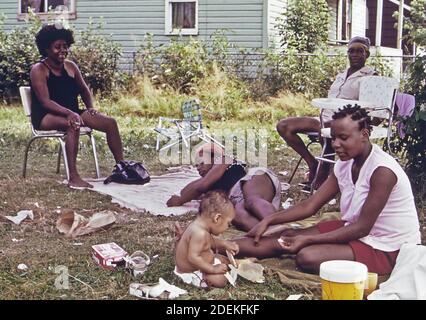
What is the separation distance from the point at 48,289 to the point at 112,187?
7.92 ft

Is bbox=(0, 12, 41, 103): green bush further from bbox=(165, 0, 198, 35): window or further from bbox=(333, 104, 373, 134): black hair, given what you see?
bbox=(333, 104, 373, 134): black hair

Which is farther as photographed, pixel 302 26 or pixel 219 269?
pixel 302 26

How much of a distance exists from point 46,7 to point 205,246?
34.5 ft

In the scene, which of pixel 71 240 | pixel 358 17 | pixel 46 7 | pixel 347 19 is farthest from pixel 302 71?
pixel 358 17

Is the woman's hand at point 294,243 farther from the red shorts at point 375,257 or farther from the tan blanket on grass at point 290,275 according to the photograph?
the red shorts at point 375,257

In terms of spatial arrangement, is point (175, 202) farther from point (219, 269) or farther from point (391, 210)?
point (391, 210)

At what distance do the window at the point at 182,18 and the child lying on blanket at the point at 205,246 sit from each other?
878 centimetres

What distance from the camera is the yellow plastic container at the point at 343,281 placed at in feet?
9.77

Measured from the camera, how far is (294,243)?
11.6 ft

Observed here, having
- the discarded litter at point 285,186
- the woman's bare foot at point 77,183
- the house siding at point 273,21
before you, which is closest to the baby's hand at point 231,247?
the discarded litter at point 285,186

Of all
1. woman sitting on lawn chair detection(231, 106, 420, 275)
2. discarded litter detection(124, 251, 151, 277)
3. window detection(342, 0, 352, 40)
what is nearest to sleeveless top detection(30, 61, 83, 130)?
discarded litter detection(124, 251, 151, 277)

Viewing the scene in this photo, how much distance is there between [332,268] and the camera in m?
3.04
